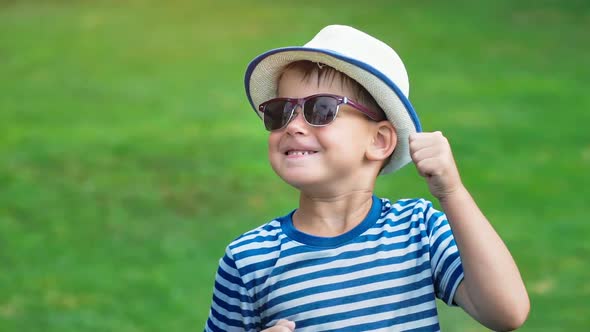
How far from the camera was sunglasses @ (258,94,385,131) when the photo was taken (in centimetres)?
280

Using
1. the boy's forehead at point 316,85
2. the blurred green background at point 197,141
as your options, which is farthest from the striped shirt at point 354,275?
the blurred green background at point 197,141

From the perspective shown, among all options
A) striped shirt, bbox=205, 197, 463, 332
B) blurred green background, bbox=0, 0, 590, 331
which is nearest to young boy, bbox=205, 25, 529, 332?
striped shirt, bbox=205, 197, 463, 332

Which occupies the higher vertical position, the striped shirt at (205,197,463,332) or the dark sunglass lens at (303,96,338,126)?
the dark sunglass lens at (303,96,338,126)

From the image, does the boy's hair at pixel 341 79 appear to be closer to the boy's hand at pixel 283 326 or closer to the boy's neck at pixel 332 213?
the boy's neck at pixel 332 213

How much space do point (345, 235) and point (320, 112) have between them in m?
0.33

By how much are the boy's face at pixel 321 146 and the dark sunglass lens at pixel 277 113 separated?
0.02m

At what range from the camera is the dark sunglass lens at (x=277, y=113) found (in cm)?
284

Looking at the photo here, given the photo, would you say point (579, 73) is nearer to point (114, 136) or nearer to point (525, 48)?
point (525, 48)

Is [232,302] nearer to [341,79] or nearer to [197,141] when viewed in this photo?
[341,79]

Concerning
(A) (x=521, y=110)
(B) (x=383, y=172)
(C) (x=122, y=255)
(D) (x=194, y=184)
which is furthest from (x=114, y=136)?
(B) (x=383, y=172)

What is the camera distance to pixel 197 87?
10.9m

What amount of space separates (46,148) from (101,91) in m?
1.98

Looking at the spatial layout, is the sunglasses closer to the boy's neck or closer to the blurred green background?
the boy's neck

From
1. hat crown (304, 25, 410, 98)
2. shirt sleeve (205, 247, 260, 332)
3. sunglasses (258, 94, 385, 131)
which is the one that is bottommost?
shirt sleeve (205, 247, 260, 332)
